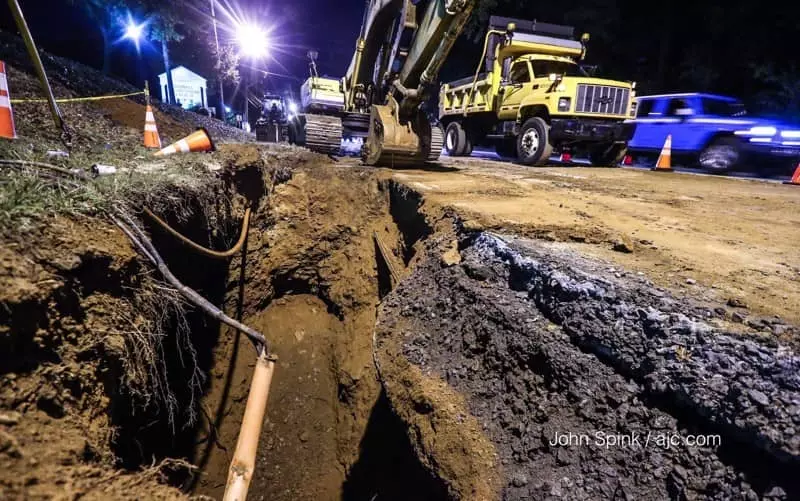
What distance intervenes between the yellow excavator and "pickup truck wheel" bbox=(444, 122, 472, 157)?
385 centimetres

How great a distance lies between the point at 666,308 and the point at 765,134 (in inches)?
378

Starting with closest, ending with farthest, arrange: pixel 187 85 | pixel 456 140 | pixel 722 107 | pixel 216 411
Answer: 1. pixel 216 411
2. pixel 722 107
3. pixel 456 140
4. pixel 187 85

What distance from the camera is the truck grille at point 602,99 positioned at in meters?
7.38

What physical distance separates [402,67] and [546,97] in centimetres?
340

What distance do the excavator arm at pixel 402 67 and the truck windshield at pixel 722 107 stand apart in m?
7.33

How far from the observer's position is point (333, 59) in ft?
111

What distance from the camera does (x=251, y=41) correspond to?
28938mm

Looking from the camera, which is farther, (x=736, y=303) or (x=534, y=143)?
(x=534, y=143)

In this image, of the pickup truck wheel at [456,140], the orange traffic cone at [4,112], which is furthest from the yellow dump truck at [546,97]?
the orange traffic cone at [4,112]

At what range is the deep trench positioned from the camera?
2668 millimetres

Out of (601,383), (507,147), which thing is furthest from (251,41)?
(601,383)

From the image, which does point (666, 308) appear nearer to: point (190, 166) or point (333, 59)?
point (190, 166)

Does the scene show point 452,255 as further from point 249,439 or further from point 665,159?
point 665,159

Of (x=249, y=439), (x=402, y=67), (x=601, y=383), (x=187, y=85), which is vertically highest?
(x=187, y=85)
